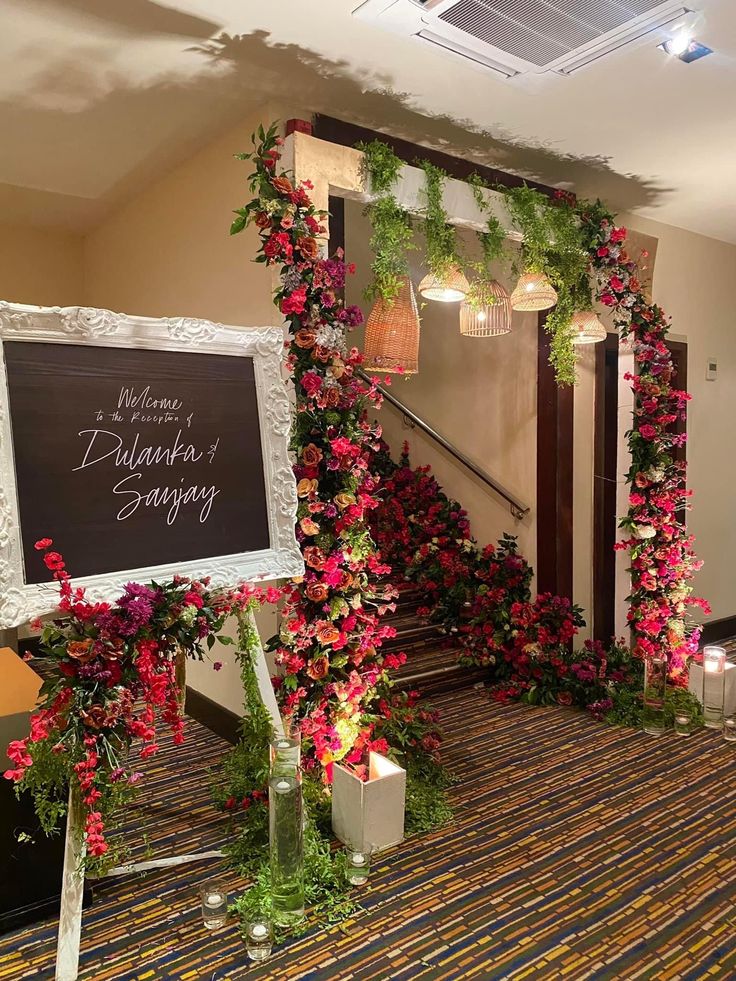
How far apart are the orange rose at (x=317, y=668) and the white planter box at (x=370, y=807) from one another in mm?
331

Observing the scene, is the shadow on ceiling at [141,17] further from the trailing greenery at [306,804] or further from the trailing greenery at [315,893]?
the trailing greenery at [315,893]

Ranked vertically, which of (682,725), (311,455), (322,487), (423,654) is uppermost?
(311,455)

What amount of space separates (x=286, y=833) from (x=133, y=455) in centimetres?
121

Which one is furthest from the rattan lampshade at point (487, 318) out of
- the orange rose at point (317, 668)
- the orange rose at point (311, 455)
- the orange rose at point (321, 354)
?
the orange rose at point (317, 668)

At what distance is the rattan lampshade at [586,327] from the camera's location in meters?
3.73

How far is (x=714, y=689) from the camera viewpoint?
3725 millimetres

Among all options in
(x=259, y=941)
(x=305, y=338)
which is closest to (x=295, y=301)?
(x=305, y=338)

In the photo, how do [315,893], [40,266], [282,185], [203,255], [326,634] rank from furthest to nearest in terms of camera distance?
1. [40,266]
2. [203,255]
3. [326,634]
4. [282,185]
5. [315,893]

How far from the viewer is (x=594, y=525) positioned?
173 inches

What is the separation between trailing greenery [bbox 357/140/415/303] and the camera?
294 cm

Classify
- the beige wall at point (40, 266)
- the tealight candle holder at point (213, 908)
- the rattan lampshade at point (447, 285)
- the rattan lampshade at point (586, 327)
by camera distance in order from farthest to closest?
the beige wall at point (40, 266) < the rattan lampshade at point (586, 327) < the rattan lampshade at point (447, 285) < the tealight candle holder at point (213, 908)

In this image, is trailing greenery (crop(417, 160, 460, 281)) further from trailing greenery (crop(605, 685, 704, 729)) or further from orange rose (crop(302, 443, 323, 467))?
trailing greenery (crop(605, 685, 704, 729))

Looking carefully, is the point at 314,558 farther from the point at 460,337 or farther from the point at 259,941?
the point at 460,337

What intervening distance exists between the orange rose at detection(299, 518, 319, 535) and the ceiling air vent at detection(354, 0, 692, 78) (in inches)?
65.2
